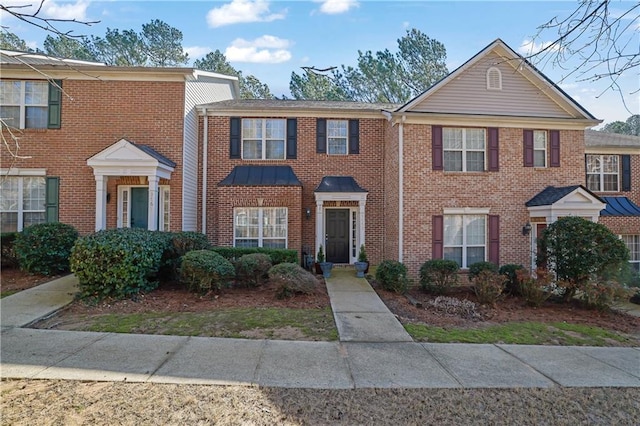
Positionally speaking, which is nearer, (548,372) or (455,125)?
(548,372)

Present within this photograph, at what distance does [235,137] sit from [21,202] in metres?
7.09

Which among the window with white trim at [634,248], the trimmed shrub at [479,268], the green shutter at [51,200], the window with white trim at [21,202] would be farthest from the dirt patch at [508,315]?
the window with white trim at [21,202]

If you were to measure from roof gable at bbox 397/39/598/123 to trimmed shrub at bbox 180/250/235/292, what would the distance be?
771 centimetres

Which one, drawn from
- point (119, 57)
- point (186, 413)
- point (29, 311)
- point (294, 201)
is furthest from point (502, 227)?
point (119, 57)

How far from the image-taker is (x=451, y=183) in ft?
38.2

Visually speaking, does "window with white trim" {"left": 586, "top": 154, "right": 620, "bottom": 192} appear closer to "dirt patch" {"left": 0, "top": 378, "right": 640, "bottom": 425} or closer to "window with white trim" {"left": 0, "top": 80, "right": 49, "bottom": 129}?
"dirt patch" {"left": 0, "top": 378, "right": 640, "bottom": 425}

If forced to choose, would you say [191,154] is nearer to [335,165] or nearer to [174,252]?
[174,252]

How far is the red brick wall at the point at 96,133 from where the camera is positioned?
37.3 ft

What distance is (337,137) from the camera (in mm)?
12867

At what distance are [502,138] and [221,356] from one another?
36.5 feet

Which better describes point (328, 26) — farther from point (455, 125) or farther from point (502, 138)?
point (502, 138)

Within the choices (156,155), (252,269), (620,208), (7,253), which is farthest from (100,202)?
(620,208)

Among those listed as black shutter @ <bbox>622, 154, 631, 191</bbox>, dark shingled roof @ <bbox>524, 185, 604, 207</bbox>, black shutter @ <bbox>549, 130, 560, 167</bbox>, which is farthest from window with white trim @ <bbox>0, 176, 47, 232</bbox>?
black shutter @ <bbox>622, 154, 631, 191</bbox>

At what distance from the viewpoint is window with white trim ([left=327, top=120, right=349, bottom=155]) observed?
12.8 metres
